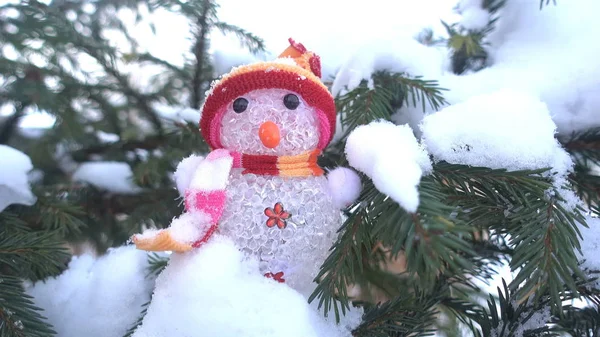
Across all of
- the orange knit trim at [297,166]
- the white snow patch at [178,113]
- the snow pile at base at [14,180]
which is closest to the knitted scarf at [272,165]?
the orange knit trim at [297,166]

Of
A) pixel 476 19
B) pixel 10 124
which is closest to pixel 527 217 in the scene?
pixel 476 19

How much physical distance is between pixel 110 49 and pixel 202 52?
194 mm

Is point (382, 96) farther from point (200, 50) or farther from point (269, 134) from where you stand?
point (200, 50)

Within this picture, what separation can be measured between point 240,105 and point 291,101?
0.06 m

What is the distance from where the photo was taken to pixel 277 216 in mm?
428

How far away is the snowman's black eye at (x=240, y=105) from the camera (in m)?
0.45

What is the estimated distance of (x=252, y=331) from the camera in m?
0.36

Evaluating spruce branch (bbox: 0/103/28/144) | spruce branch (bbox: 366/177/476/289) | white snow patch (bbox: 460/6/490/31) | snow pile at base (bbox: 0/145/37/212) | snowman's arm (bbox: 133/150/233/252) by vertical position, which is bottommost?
spruce branch (bbox: 0/103/28/144)

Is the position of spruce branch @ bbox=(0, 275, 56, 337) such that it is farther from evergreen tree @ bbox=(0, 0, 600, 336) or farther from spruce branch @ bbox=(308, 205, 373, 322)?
spruce branch @ bbox=(308, 205, 373, 322)

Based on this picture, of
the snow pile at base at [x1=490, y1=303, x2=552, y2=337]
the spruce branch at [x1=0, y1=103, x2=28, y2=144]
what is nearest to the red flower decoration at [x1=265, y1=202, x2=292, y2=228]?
the snow pile at base at [x1=490, y1=303, x2=552, y2=337]

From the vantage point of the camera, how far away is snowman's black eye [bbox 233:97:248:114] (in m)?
0.45

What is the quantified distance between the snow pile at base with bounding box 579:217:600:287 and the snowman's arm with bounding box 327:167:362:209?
23 cm

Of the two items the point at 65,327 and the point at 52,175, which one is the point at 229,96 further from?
the point at 52,175

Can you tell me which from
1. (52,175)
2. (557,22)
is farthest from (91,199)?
(557,22)
